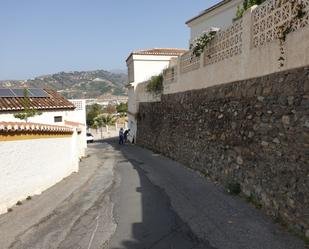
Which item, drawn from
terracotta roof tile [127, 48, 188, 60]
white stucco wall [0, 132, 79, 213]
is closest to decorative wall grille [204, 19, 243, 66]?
white stucco wall [0, 132, 79, 213]

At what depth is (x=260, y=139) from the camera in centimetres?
796

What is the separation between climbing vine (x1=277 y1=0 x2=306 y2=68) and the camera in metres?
6.48

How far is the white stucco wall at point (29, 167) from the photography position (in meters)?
8.81

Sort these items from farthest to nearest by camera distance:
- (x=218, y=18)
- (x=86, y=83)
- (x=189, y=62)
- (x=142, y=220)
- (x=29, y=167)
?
1. (x=86, y=83)
2. (x=218, y=18)
3. (x=189, y=62)
4. (x=29, y=167)
5. (x=142, y=220)

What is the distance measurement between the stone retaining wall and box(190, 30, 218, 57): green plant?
1243 millimetres

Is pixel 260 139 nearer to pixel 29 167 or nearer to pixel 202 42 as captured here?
pixel 202 42

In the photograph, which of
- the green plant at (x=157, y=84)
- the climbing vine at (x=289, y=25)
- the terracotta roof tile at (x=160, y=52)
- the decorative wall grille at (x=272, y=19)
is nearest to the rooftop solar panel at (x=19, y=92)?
the green plant at (x=157, y=84)

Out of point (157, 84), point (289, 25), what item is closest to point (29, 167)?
point (289, 25)

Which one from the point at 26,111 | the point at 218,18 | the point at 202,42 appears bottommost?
the point at 26,111

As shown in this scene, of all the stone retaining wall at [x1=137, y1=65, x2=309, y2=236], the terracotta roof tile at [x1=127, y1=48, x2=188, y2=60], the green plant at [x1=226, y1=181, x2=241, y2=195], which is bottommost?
the green plant at [x1=226, y1=181, x2=241, y2=195]

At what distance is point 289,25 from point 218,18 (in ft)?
55.7

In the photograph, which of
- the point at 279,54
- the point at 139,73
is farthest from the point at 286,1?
the point at 139,73

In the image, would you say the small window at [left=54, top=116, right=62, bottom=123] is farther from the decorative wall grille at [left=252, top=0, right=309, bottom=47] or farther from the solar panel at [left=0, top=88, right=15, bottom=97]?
the decorative wall grille at [left=252, top=0, right=309, bottom=47]

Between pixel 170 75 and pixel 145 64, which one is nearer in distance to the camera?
pixel 170 75
